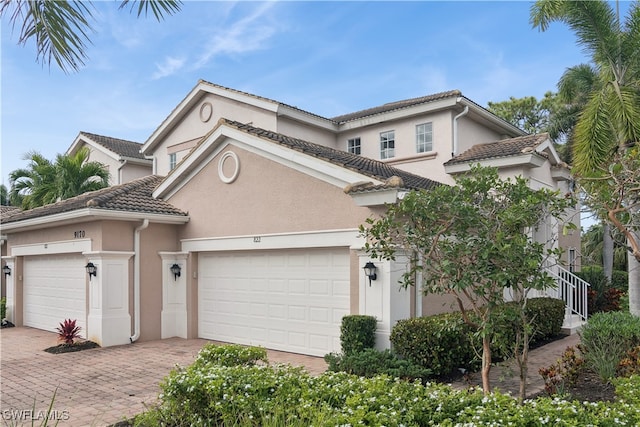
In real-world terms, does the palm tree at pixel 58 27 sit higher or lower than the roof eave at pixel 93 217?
higher

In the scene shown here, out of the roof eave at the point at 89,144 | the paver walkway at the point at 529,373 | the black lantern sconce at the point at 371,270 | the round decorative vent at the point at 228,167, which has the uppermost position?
the roof eave at the point at 89,144

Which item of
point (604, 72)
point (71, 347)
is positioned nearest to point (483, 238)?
point (71, 347)

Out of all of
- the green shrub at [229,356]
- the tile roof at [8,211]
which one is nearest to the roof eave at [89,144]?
the tile roof at [8,211]

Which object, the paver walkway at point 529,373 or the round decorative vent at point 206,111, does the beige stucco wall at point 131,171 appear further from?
the paver walkway at point 529,373

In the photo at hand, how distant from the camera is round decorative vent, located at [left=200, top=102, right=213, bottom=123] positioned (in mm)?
20128

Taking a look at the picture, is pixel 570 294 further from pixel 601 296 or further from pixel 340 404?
pixel 340 404

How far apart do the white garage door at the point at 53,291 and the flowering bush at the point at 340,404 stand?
8.72m

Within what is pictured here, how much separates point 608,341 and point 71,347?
11283 millimetres

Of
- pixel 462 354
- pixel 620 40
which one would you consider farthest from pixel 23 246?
pixel 620 40

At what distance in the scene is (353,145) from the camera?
19.4m

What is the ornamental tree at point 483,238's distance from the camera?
5324mm

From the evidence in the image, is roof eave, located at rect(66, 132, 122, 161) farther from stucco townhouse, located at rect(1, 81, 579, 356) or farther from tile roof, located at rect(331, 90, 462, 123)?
tile roof, located at rect(331, 90, 462, 123)

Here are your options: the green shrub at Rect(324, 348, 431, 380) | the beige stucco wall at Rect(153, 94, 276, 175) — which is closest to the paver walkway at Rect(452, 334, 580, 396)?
the green shrub at Rect(324, 348, 431, 380)

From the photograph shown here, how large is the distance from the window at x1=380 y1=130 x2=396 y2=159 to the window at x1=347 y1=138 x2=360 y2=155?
1.13 m
